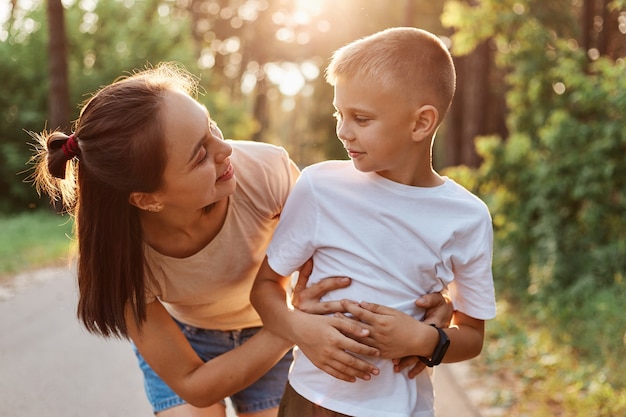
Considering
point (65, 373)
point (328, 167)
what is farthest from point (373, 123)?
point (65, 373)

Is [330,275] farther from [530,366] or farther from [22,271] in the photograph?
[22,271]

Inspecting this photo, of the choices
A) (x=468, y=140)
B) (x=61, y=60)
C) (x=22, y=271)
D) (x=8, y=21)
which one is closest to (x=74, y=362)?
(x=22, y=271)

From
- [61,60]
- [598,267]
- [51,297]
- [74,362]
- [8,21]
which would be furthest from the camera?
[8,21]

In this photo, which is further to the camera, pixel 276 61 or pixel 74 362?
pixel 276 61

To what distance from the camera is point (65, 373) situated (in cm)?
620

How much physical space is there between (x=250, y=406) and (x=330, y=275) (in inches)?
41.3

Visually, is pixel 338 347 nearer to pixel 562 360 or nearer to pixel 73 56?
pixel 562 360

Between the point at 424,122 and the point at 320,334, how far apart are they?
74cm

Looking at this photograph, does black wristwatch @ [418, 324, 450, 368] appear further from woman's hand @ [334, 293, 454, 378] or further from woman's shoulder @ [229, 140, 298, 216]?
woman's shoulder @ [229, 140, 298, 216]

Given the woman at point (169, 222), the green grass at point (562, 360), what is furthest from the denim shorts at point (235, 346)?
the green grass at point (562, 360)

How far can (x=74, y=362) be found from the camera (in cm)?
654

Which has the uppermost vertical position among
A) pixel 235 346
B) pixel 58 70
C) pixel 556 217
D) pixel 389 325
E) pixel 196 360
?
pixel 389 325

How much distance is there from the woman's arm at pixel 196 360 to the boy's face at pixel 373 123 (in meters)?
0.72

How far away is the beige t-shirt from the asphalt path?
2.57 metres
